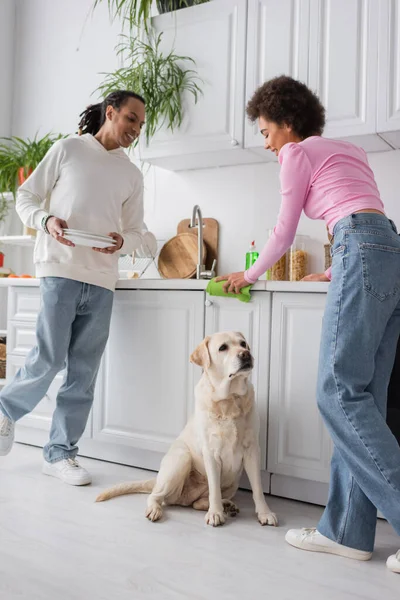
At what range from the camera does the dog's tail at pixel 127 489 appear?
2.22m

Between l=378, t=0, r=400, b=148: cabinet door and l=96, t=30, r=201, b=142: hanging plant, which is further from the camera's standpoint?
l=96, t=30, r=201, b=142: hanging plant

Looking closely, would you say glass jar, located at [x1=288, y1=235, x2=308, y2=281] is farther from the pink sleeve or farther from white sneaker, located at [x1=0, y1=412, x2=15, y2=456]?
white sneaker, located at [x1=0, y1=412, x2=15, y2=456]

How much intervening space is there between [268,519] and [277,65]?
196cm

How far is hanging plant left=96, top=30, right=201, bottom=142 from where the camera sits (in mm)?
3010

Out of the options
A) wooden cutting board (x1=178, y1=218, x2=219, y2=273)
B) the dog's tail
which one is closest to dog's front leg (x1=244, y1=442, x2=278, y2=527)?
the dog's tail

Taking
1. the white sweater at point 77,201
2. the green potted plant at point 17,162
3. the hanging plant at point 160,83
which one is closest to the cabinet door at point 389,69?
the hanging plant at point 160,83

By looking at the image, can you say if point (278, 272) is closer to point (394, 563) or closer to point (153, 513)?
point (153, 513)

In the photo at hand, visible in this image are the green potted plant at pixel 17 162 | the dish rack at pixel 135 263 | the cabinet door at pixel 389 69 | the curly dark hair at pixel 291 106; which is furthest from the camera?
the green potted plant at pixel 17 162

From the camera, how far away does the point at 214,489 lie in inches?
80.7

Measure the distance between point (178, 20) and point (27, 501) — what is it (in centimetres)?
234

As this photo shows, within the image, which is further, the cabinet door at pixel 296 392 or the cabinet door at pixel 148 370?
the cabinet door at pixel 148 370

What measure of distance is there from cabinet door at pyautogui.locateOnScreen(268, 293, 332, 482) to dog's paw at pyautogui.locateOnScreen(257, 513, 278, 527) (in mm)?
282

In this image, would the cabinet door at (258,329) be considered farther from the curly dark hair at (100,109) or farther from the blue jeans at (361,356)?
the curly dark hair at (100,109)

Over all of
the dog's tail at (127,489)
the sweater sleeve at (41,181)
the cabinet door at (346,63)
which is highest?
the cabinet door at (346,63)
